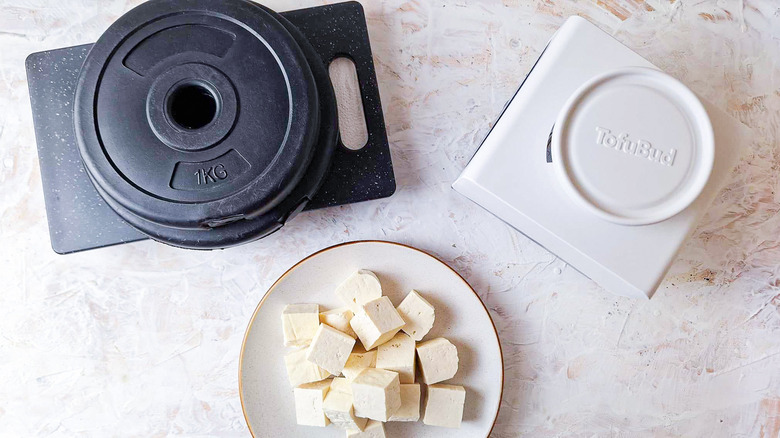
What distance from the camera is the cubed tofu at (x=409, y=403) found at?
2.25 ft

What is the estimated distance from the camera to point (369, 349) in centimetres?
69

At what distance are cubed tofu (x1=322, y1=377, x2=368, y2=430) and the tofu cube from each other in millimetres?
93

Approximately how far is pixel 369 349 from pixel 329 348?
53 millimetres

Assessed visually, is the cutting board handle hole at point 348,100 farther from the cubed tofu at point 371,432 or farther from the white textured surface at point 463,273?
the cubed tofu at point 371,432

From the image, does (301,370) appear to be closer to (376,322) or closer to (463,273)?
(376,322)

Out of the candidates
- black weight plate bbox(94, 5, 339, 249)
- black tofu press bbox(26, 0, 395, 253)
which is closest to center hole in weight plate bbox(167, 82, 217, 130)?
black tofu press bbox(26, 0, 395, 253)

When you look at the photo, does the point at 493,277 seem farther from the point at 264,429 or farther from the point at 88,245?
the point at 88,245

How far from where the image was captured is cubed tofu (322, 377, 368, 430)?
660 millimetres

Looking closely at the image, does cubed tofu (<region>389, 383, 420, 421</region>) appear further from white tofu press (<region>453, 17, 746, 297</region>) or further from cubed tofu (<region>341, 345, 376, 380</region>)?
white tofu press (<region>453, 17, 746, 297</region>)

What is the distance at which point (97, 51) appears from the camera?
603mm

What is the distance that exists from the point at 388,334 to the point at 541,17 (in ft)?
1.48

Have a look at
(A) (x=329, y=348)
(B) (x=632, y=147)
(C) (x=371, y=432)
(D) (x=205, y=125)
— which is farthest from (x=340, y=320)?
(B) (x=632, y=147)

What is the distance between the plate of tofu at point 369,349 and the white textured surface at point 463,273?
0.05m

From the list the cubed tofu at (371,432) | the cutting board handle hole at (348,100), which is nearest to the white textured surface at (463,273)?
the cutting board handle hole at (348,100)
